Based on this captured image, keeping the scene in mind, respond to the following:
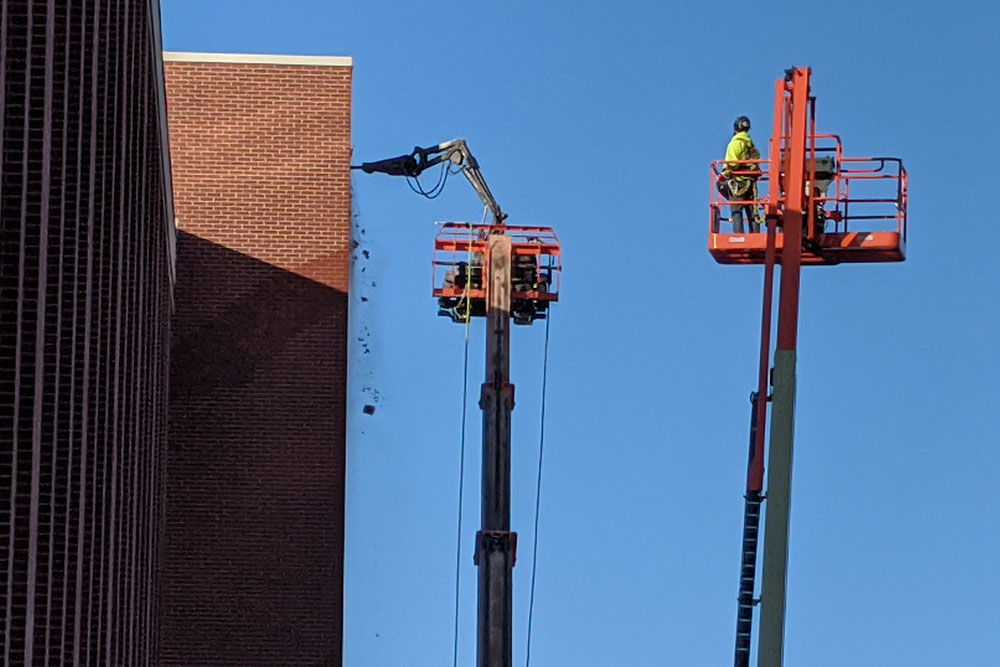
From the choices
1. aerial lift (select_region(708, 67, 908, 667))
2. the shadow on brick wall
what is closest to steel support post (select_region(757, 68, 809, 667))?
aerial lift (select_region(708, 67, 908, 667))

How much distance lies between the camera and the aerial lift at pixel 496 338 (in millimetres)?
25156

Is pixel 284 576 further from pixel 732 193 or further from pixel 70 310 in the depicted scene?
pixel 70 310

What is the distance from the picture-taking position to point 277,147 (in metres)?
35.5

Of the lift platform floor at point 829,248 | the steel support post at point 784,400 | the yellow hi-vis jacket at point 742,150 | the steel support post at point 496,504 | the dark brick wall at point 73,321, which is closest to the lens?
the dark brick wall at point 73,321

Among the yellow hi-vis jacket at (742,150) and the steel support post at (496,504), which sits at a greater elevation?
the yellow hi-vis jacket at (742,150)

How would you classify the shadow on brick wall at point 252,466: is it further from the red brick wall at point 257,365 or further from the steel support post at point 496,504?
the steel support post at point 496,504

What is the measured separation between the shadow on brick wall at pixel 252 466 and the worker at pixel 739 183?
39.8ft

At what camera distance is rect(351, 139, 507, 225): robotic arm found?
27.3 metres

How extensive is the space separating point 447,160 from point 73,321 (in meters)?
9.70

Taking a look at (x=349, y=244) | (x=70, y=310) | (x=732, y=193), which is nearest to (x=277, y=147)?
(x=349, y=244)

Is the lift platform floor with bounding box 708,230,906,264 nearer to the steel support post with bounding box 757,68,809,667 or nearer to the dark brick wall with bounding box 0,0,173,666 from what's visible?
the steel support post with bounding box 757,68,809,667

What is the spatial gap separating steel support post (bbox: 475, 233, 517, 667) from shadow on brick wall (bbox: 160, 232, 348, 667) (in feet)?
30.1

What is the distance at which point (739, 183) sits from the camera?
77.3 feet

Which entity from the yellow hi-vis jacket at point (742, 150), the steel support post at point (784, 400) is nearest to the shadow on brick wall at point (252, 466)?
→ the yellow hi-vis jacket at point (742, 150)
